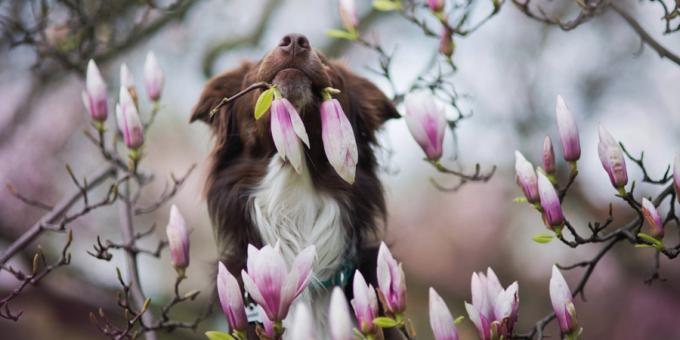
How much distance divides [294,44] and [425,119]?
0.71 metres

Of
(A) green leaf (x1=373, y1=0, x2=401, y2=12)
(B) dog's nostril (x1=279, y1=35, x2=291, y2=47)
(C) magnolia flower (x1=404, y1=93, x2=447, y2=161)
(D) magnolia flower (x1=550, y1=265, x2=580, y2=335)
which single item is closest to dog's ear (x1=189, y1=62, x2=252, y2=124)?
(B) dog's nostril (x1=279, y1=35, x2=291, y2=47)

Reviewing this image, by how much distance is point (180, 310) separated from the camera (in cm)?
590

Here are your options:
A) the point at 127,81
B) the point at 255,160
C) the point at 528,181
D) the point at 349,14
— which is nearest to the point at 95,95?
the point at 127,81

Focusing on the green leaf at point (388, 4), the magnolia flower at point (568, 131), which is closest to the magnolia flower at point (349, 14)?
the green leaf at point (388, 4)

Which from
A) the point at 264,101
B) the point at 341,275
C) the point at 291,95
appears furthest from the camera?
the point at 341,275

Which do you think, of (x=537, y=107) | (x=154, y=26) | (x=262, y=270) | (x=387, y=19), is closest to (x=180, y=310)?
(x=154, y=26)

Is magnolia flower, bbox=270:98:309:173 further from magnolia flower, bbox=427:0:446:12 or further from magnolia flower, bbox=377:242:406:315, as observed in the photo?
magnolia flower, bbox=427:0:446:12

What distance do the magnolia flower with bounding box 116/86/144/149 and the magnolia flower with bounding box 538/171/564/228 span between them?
3.65 ft

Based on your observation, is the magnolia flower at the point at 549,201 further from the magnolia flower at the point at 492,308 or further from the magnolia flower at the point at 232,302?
the magnolia flower at the point at 232,302

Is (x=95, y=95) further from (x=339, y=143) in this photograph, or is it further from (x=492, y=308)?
(x=492, y=308)

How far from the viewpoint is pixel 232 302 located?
187cm

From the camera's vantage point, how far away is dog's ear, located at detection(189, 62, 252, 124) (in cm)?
321

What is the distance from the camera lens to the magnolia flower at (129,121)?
92.7 inches

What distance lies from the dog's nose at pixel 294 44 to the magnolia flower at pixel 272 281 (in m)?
1.08
